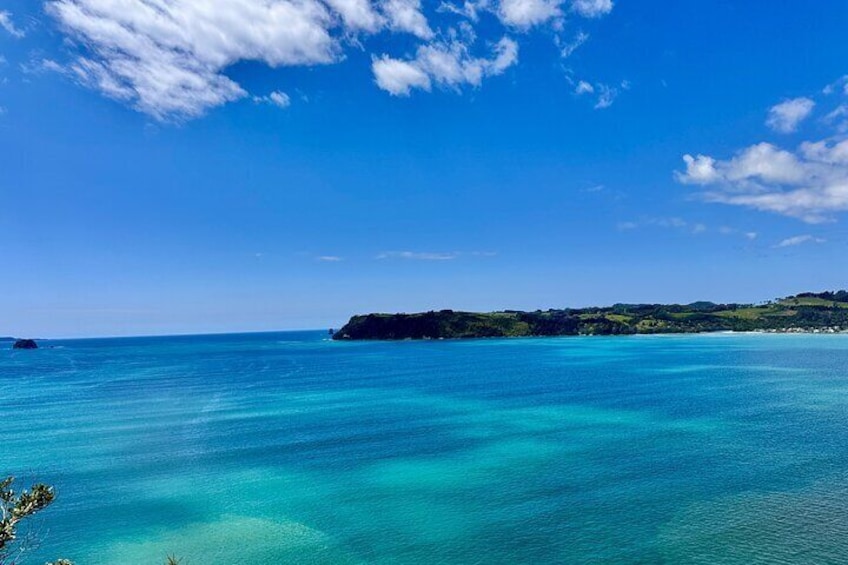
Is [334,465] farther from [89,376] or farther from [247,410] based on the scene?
[89,376]

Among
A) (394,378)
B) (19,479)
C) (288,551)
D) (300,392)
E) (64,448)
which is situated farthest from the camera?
(394,378)

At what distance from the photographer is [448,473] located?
47.1m

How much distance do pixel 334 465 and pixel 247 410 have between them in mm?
38209

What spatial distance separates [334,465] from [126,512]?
60.2 ft

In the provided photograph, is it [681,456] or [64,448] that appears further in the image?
[64,448]

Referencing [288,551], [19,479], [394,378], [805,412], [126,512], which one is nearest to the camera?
[288,551]

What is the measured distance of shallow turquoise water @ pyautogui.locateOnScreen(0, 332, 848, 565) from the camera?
1293 inches

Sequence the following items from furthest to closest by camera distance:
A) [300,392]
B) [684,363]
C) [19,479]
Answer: [684,363]
[300,392]
[19,479]

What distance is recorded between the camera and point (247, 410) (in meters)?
83.1

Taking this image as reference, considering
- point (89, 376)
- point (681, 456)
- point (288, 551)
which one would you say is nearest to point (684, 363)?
point (681, 456)

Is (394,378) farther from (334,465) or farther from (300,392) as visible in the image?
(334,465)

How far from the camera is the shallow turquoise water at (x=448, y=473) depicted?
108 feet

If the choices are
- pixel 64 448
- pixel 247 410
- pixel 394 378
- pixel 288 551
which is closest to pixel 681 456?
pixel 288 551

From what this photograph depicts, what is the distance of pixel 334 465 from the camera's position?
167ft
